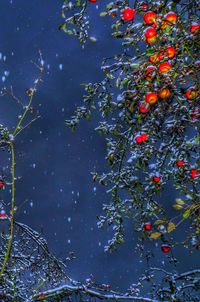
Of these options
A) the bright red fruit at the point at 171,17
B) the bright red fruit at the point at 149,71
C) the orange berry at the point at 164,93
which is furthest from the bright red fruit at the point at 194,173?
the bright red fruit at the point at 171,17

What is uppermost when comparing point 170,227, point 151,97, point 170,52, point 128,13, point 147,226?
point 128,13

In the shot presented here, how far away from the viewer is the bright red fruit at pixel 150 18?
2.08 metres

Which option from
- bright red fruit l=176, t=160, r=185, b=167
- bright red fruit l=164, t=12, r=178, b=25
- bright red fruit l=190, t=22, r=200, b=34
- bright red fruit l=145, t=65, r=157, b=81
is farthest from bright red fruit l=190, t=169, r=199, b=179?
bright red fruit l=164, t=12, r=178, b=25

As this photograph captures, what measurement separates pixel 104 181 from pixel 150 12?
1.65m

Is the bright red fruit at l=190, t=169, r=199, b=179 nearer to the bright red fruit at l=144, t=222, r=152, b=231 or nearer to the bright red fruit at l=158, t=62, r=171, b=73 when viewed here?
the bright red fruit at l=144, t=222, r=152, b=231

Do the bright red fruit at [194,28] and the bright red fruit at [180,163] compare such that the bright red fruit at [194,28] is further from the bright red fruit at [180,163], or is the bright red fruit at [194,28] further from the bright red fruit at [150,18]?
the bright red fruit at [180,163]

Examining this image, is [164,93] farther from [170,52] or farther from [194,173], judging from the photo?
[194,173]

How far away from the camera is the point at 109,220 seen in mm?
3305

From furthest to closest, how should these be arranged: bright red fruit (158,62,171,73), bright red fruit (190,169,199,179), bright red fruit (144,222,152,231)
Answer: bright red fruit (144,222,152,231) < bright red fruit (190,169,199,179) < bright red fruit (158,62,171,73)

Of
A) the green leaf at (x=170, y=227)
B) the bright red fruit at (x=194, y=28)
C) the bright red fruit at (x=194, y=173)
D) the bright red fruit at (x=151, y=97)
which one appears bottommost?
the green leaf at (x=170, y=227)

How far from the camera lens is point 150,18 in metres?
2.09

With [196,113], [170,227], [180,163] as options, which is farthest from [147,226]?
[196,113]

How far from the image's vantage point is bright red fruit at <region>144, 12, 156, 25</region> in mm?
2076

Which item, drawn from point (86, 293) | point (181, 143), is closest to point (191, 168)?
point (181, 143)
